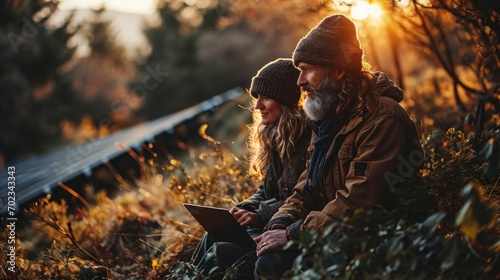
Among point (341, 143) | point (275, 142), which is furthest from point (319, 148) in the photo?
point (275, 142)

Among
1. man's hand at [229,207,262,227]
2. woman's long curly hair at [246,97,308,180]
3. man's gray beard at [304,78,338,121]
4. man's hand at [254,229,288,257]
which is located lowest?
man's hand at [229,207,262,227]

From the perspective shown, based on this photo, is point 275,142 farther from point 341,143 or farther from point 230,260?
point 230,260

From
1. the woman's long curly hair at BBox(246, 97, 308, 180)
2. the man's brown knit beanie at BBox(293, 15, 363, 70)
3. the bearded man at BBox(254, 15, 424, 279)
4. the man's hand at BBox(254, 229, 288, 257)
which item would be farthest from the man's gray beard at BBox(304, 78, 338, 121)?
the man's hand at BBox(254, 229, 288, 257)

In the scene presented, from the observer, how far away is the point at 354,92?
12.5ft

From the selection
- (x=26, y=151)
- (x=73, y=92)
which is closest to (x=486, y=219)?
(x=26, y=151)

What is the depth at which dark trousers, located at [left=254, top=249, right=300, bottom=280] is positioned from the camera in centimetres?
349

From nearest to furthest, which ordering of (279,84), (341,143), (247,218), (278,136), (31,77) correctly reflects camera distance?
(341,143) < (247,218) < (278,136) < (279,84) < (31,77)

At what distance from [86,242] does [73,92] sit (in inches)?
1036

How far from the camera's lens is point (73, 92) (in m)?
31.4

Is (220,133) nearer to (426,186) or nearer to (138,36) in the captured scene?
(426,186)

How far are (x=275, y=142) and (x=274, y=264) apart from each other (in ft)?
4.76

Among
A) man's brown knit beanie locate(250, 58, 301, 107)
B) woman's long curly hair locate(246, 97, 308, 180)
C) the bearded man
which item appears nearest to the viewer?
the bearded man

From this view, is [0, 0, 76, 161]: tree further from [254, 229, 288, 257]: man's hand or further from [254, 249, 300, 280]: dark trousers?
[254, 249, 300, 280]: dark trousers

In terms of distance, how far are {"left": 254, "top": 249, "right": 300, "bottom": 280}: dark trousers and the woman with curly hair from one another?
920 millimetres
